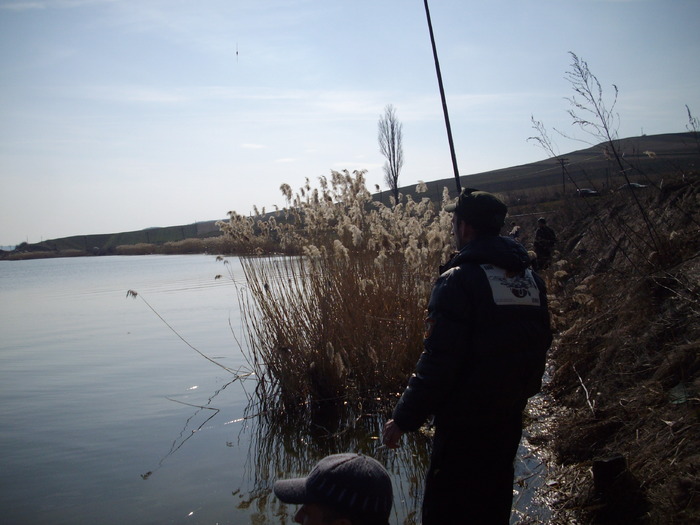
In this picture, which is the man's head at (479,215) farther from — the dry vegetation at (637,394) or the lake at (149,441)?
the lake at (149,441)

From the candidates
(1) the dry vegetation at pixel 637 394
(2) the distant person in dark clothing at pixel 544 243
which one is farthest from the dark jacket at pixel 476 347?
(2) the distant person in dark clothing at pixel 544 243

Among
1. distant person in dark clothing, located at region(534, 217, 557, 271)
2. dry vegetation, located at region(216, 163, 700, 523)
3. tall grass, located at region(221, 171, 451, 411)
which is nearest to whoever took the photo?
dry vegetation, located at region(216, 163, 700, 523)

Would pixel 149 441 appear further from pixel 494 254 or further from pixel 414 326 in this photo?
pixel 494 254

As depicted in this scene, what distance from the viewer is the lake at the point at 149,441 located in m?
5.05

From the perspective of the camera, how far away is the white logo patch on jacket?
2.60 metres

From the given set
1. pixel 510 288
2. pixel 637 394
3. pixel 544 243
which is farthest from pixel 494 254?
pixel 544 243

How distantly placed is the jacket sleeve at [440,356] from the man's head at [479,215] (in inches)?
11.2

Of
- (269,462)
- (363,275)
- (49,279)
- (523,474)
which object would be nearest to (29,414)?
(269,462)

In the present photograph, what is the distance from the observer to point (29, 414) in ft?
25.8

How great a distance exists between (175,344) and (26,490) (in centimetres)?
645

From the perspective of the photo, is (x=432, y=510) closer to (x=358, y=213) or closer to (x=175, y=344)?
(x=358, y=213)

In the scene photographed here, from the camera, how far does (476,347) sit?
257 cm

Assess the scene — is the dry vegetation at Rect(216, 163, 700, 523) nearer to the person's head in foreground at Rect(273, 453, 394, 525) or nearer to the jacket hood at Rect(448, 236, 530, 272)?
the jacket hood at Rect(448, 236, 530, 272)

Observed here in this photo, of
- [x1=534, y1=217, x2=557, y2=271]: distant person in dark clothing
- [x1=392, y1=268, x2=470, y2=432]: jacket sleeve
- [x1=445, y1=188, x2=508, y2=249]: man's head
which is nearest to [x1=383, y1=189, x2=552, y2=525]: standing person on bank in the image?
[x1=392, y1=268, x2=470, y2=432]: jacket sleeve
